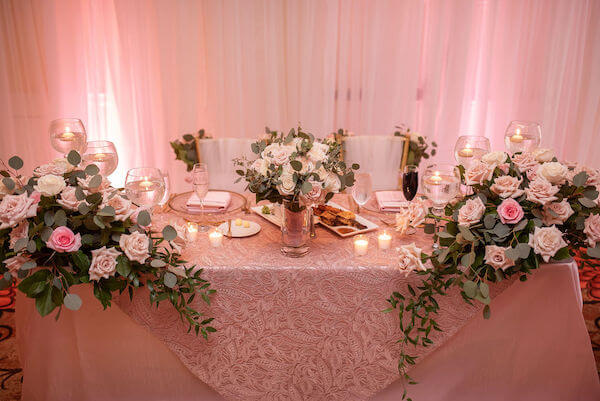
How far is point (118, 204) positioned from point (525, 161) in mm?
1290

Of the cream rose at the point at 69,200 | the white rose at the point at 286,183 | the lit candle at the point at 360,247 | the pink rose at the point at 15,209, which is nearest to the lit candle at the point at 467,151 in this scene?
the lit candle at the point at 360,247

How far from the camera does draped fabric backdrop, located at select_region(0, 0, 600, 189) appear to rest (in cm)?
375

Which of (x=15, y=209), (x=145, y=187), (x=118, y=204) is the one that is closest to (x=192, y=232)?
(x=145, y=187)

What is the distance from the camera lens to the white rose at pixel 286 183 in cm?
152

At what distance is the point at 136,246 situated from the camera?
1.39 metres

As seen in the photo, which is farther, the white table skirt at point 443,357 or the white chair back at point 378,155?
the white chair back at point 378,155

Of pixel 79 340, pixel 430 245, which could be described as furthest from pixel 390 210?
pixel 79 340

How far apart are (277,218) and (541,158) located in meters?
0.97

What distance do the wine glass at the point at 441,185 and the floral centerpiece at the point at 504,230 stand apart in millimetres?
64

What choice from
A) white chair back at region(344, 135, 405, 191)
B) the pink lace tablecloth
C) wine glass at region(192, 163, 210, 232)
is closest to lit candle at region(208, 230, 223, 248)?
the pink lace tablecloth

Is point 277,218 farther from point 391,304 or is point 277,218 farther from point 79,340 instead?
point 79,340

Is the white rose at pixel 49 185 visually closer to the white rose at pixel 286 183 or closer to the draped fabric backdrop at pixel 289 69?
the white rose at pixel 286 183

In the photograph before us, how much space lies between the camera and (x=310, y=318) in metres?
1.65

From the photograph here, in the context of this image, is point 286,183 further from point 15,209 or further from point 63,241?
point 15,209
